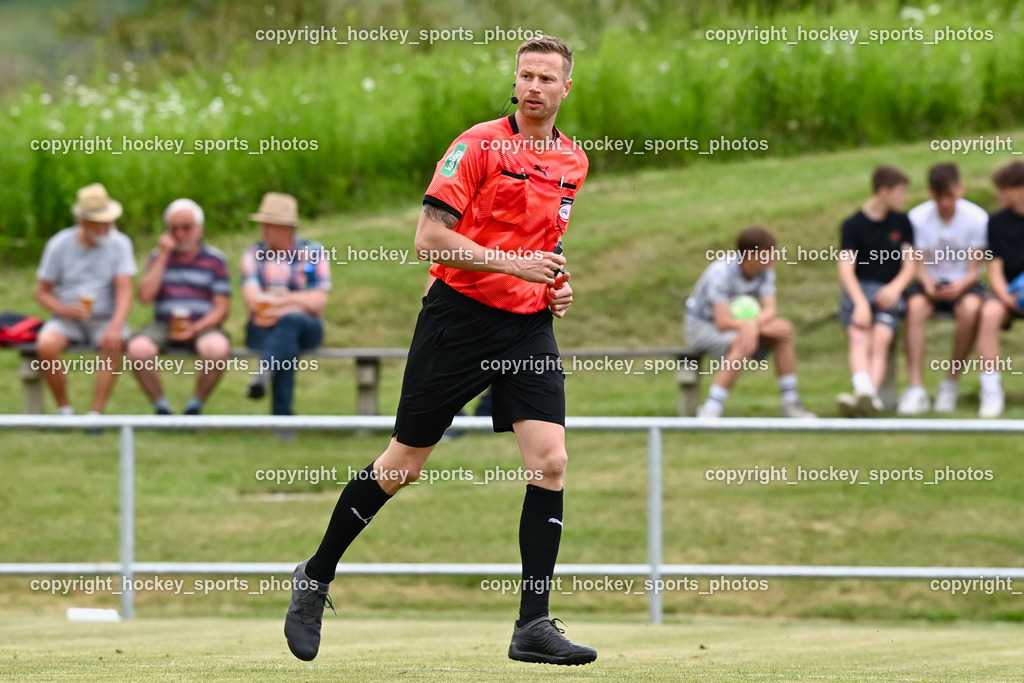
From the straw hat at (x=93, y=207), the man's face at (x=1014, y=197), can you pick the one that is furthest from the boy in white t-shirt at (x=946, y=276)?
the straw hat at (x=93, y=207)


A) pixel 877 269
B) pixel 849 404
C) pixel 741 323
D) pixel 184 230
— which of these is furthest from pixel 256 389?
pixel 877 269

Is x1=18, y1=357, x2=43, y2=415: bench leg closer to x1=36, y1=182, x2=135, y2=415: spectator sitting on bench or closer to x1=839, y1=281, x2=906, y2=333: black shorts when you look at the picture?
x1=36, y1=182, x2=135, y2=415: spectator sitting on bench

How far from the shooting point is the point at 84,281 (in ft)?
39.6

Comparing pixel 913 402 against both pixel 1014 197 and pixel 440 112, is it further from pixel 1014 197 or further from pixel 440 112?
pixel 440 112

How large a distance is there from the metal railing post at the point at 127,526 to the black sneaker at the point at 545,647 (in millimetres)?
3406

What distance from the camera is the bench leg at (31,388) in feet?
40.0

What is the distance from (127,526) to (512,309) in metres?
3.56

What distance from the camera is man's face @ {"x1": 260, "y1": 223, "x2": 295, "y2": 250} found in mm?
11922

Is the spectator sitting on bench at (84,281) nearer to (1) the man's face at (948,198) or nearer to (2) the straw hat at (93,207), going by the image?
(2) the straw hat at (93,207)

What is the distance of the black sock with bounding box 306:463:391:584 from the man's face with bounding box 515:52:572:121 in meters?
1.45

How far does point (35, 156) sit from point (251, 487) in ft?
30.2

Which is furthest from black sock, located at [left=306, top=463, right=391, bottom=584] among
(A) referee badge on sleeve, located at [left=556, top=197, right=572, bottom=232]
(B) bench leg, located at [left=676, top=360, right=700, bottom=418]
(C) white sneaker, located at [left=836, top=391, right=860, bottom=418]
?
(B) bench leg, located at [left=676, top=360, right=700, bottom=418]

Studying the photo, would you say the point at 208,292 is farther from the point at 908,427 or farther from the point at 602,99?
the point at 602,99

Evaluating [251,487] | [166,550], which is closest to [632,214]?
[251,487]
